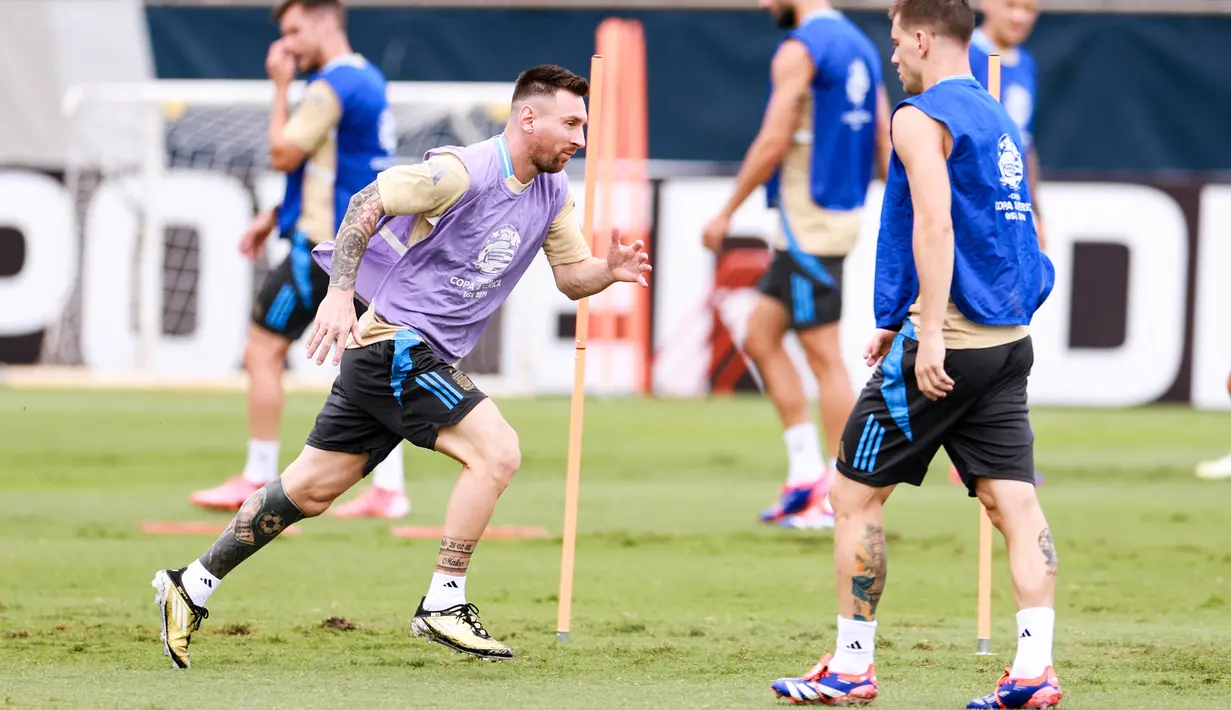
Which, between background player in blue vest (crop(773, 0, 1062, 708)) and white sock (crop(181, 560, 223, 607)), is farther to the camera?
white sock (crop(181, 560, 223, 607))

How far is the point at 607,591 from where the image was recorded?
24.1 ft

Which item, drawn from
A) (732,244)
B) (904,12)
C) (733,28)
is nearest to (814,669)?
(904,12)

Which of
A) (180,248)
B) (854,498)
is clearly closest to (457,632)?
(854,498)

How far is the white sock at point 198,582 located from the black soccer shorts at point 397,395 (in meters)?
0.52

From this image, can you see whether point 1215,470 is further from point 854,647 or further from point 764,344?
point 854,647

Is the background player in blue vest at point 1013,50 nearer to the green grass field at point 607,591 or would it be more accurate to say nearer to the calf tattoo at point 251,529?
the green grass field at point 607,591

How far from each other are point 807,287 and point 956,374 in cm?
388

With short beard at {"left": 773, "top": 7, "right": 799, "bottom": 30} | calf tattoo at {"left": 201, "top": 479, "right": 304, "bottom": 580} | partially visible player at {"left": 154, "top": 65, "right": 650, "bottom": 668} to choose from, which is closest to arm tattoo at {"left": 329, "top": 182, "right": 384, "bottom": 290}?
partially visible player at {"left": 154, "top": 65, "right": 650, "bottom": 668}

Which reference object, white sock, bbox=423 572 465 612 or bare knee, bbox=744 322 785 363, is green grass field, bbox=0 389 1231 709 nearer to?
white sock, bbox=423 572 465 612

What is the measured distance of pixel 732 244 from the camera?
55.6 feet

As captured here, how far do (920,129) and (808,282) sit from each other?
4.02 metres

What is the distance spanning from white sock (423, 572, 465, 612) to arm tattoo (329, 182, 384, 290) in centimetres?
97

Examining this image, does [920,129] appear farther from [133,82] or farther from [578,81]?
[133,82]

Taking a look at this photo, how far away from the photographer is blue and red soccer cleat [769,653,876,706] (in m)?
5.17
